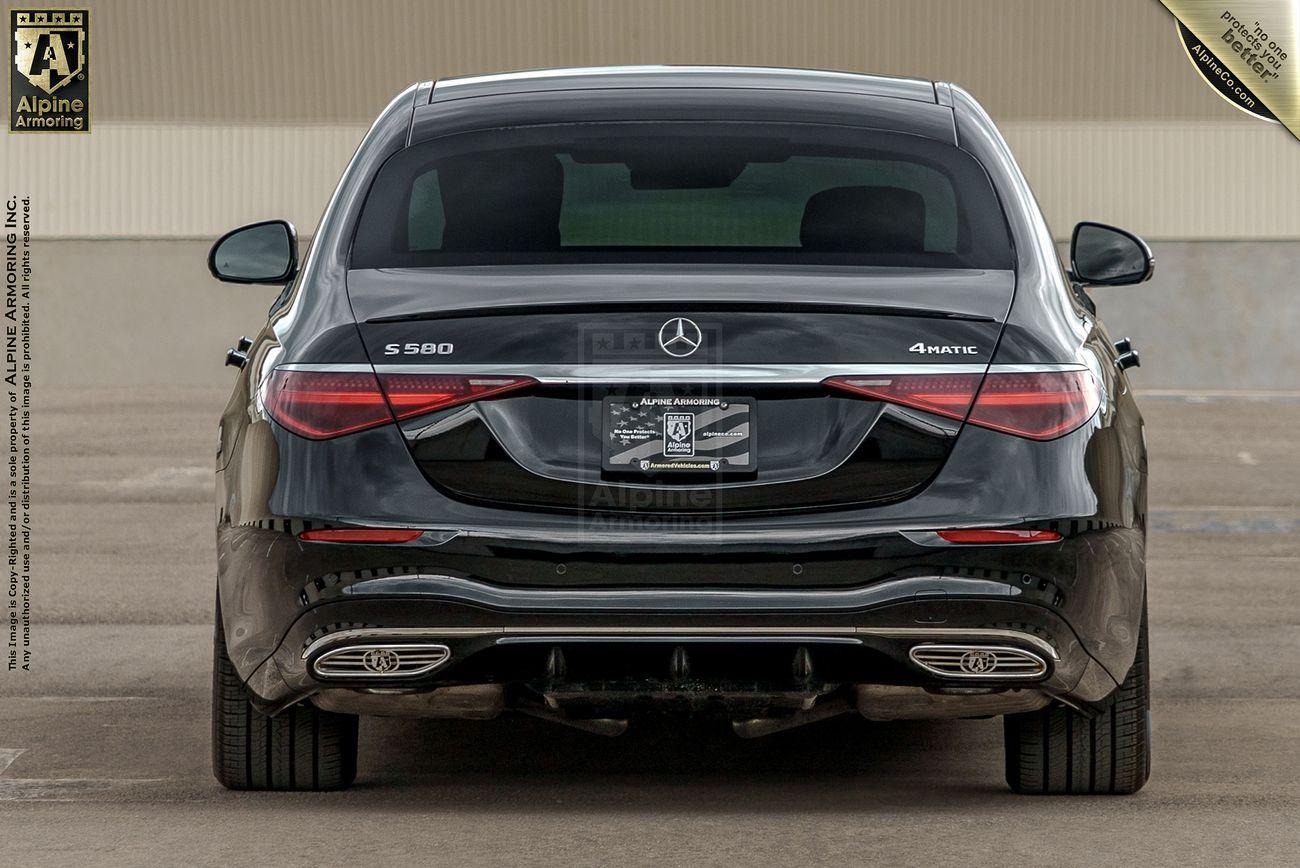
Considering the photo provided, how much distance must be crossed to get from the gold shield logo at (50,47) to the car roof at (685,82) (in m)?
29.9

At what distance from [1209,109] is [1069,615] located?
30.3m

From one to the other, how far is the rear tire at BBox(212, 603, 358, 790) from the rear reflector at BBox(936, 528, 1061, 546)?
1579mm

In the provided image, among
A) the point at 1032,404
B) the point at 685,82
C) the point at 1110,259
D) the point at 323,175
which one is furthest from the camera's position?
the point at 323,175

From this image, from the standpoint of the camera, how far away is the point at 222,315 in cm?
3491

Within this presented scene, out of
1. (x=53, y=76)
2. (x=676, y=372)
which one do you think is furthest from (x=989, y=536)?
(x=53, y=76)

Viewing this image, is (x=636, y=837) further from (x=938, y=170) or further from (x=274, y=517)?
(x=938, y=170)

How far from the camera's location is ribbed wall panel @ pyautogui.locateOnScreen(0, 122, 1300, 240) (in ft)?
108

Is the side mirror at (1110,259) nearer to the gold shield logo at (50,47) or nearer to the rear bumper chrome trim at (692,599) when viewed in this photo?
the rear bumper chrome trim at (692,599)

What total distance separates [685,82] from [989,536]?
1706 mm

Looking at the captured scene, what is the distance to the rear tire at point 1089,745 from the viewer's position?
4.73m

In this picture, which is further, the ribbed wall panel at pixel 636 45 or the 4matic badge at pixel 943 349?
the ribbed wall panel at pixel 636 45

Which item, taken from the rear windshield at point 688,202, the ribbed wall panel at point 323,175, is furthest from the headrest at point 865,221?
the ribbed wall panel at point 323,175

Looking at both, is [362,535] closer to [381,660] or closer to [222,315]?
[381,660]

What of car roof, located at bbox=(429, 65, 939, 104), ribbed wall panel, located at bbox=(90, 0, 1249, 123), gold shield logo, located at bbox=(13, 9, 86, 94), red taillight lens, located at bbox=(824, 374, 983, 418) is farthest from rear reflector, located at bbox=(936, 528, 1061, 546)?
gold shield logo, located at bbox=(13, 9, 86, 94)
